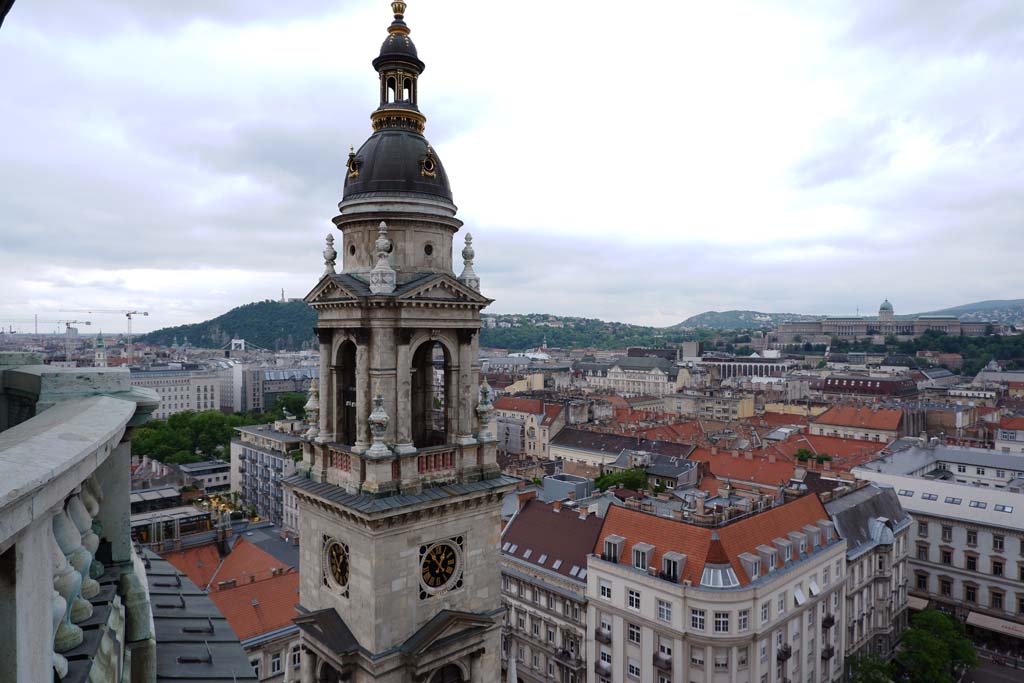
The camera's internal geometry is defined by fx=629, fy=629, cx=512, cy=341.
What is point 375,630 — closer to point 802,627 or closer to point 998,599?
point 802,627

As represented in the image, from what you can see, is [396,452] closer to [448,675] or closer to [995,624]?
[448,675]

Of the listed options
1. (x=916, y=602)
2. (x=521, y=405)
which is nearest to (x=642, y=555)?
(x=916, y=602)

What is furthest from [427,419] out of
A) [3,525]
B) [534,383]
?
[534,383]

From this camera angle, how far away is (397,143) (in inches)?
707

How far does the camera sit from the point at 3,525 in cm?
340

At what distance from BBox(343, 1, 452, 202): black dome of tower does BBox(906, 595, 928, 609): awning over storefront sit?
55635 mm

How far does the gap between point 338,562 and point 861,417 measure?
358 feet

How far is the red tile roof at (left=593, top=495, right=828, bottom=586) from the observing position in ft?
113

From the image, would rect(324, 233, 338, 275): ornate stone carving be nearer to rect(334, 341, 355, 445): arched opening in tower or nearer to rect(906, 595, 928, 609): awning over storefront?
rect(334, 341, 355, 445): arched opening in tower

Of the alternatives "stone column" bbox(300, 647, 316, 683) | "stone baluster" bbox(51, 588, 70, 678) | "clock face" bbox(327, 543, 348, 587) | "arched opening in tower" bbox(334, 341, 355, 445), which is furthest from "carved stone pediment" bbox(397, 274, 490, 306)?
"stone baluster" bbox(51, 588, 70, 678)

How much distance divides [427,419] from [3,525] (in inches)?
662

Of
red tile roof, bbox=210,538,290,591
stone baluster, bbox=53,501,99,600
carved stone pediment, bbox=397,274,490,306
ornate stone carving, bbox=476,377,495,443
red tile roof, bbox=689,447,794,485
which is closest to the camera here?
stone baluster, bbox=53,501,99,600

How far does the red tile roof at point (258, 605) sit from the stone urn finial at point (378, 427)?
68.8ft

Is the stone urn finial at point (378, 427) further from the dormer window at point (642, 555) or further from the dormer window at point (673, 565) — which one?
the dormer window at point (642, 555)
